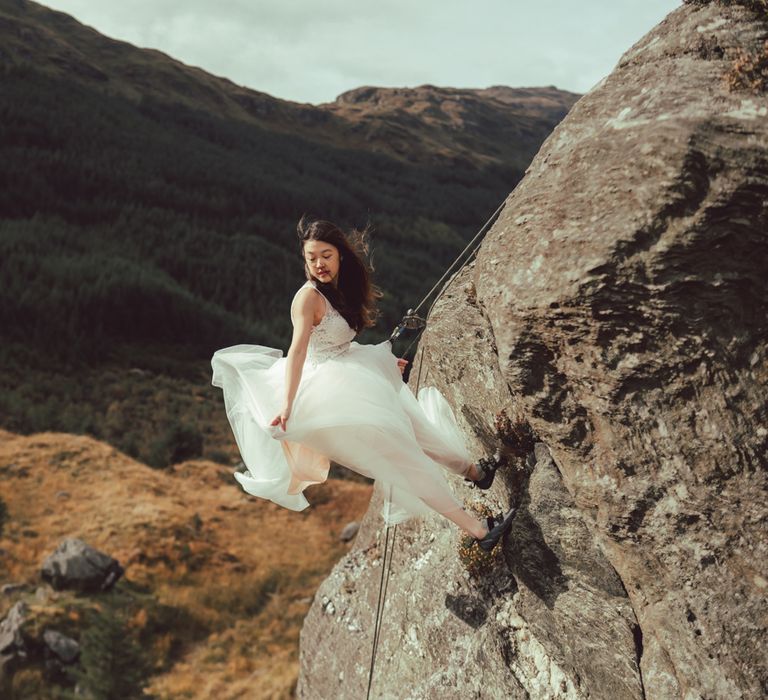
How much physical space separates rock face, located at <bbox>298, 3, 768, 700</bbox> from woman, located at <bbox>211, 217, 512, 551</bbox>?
0.79 metres

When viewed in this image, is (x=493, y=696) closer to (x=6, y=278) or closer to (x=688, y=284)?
(x=688, y=284)

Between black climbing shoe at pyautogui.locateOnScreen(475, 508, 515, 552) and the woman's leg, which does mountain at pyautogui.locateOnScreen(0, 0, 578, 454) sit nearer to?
the woman's leg

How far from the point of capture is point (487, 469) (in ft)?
17.0

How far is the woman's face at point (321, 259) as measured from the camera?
4891 mm

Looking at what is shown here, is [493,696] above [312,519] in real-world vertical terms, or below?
above

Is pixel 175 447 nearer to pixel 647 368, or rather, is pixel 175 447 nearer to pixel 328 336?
pixel 328 336

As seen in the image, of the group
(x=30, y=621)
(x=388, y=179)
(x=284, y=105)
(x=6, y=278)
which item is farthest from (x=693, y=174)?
(x=284, y=105)

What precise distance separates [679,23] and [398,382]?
3.28 metres

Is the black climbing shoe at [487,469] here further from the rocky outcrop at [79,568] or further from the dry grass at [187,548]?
the rocky outcrop at [79,568]

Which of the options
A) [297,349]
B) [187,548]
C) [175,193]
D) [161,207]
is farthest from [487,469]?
[175,193]

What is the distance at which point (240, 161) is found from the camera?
11631 cm

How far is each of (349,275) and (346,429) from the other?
1358 mm

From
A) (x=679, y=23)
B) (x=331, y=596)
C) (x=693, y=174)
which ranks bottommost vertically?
(x=331, y=596)

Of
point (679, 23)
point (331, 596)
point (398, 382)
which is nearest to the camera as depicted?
point (679, 23)
